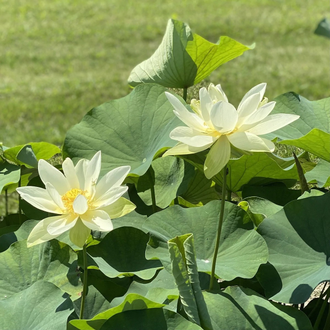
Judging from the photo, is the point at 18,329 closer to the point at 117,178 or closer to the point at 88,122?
the point at 117,178

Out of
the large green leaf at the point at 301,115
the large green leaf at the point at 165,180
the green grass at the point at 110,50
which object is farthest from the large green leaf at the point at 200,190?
the green grass at the point at 110,50

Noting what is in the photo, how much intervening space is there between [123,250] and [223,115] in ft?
0.97

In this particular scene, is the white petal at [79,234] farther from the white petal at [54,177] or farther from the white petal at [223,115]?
the white petal at [223,115]

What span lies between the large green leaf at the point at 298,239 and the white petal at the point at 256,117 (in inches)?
6.1

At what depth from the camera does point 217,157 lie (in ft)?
2.06

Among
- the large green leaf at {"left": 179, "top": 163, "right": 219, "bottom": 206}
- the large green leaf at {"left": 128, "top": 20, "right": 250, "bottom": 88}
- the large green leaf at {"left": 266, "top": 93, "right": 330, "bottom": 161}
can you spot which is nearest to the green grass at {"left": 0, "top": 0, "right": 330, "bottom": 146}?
the large green leaf at {"left": 128, "top": 20, "right": 250, "bottom": 88}

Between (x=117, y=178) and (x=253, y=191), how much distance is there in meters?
0.35

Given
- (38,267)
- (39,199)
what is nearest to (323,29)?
(39,199)

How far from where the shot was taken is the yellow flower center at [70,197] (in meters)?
0.63

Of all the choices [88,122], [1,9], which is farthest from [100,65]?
[88,122]

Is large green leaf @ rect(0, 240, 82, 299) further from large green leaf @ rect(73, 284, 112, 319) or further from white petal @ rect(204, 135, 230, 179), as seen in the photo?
white petal @ rect(204, 135, 230, 179)

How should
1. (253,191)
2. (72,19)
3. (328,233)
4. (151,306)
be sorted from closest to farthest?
1. (151,306)
2. (328,233)
3. (253,191)
4. (72,19)

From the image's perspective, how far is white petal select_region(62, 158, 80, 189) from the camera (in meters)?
0.67

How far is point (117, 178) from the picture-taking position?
65 centimetres
